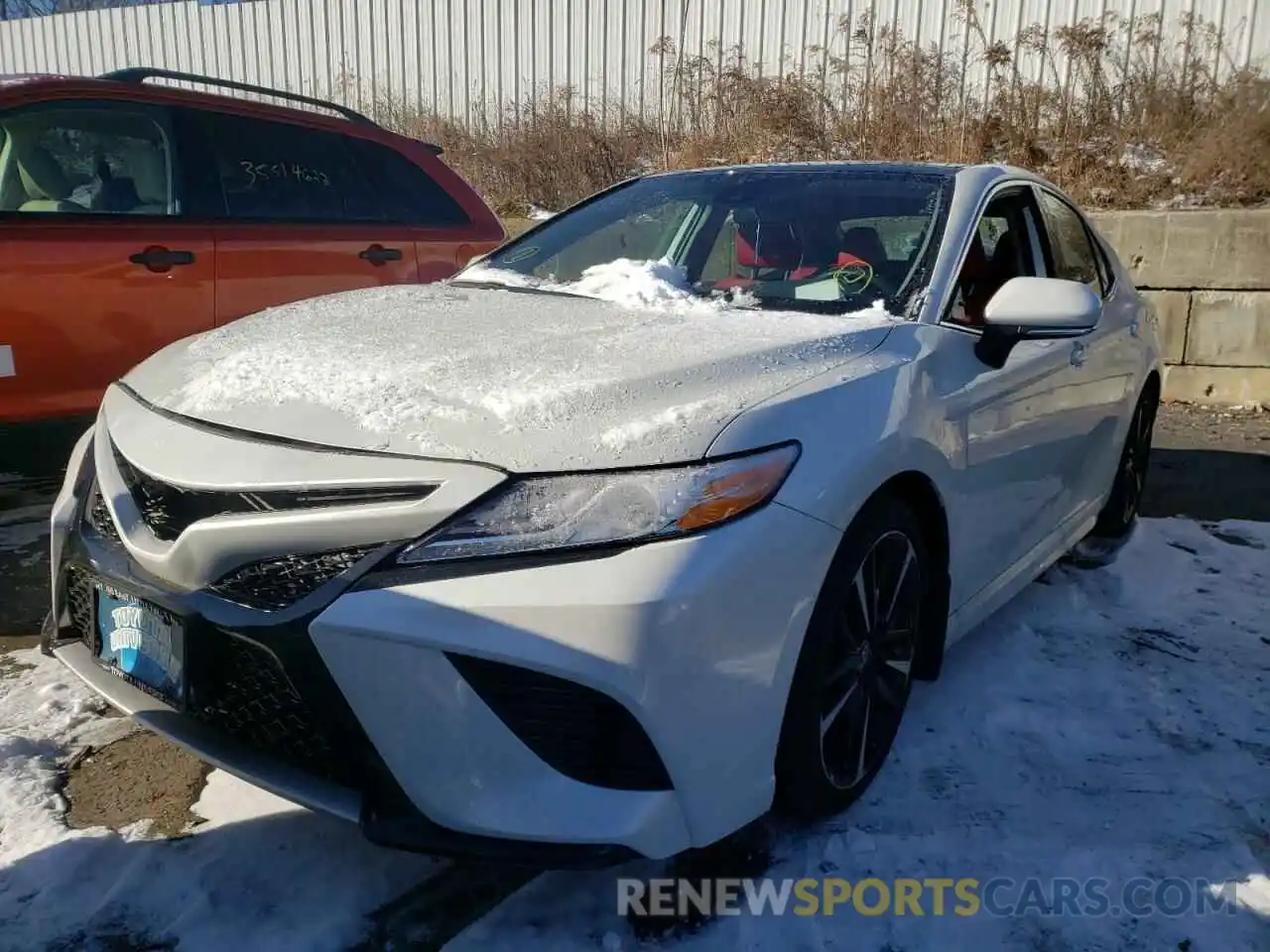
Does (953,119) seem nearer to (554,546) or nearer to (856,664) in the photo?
(856,664)

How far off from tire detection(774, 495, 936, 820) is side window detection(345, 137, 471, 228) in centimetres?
331

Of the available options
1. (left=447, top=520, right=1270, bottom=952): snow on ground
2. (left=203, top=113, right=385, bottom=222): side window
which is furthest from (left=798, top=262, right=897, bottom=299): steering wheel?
(left=203, top=113, right=385, bottom=222): side window

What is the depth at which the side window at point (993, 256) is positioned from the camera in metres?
2.80

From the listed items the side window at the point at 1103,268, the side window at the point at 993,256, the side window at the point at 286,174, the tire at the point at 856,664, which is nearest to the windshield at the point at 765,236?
the side window at the point at 993,256

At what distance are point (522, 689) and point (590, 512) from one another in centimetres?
31

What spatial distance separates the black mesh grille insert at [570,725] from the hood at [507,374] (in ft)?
1.17

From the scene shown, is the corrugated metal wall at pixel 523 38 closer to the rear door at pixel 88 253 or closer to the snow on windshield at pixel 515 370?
the rear door at pixel 88 253

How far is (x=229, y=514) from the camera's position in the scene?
6.20ft

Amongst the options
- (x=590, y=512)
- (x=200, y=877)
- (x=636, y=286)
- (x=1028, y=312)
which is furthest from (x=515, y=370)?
(x=1028, y=312)

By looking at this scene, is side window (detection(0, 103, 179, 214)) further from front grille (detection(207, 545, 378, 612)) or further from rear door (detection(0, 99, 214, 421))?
front grille (detection(207, 545, 378, 612))

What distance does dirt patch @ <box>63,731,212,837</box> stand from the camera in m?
2.33

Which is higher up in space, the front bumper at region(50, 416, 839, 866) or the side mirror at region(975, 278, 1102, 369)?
the side mirror at region(975, 278, 1102, 369)

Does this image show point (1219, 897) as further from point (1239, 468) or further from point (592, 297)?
point (1239, 468)

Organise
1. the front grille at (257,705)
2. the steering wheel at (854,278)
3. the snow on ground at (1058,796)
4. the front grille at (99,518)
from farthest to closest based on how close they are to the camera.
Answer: the steering wheel at (854,278), the front grille at (99,518), the snow on ground at (1058,796), the front grille at (257,705)
